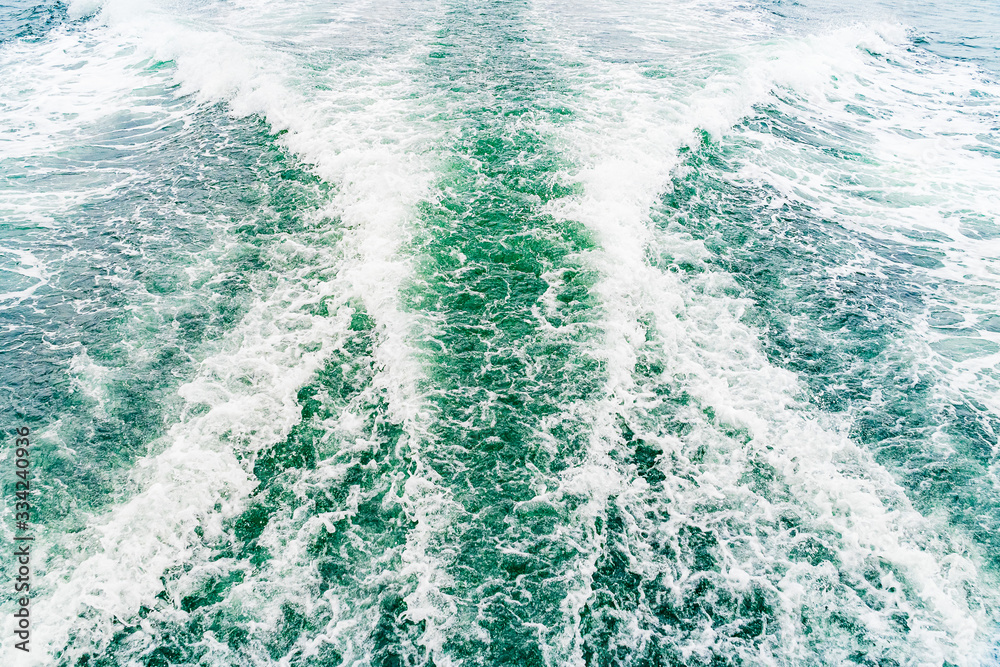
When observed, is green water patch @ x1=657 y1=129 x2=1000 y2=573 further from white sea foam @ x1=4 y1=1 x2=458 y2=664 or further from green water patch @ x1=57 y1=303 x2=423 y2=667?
green water patch @ x1=57 y1=303 x2=423 y2=667

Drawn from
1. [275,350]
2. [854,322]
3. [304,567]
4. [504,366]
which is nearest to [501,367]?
[504,366]

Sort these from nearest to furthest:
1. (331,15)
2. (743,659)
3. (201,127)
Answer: (743,659) < (201,127) < (331,15)

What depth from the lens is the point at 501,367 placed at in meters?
11.8

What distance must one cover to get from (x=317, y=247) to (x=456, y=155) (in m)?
6.05

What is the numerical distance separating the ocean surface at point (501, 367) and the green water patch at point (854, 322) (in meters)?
0.09

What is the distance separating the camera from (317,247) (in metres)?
14.9

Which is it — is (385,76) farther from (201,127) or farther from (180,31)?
(180,31)

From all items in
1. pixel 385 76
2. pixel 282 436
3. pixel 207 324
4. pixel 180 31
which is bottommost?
pixel 282 436

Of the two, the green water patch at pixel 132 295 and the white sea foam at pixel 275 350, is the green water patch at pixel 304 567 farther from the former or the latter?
the green water patch at pixel 132 295

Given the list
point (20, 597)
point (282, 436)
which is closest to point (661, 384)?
point (282, 436)

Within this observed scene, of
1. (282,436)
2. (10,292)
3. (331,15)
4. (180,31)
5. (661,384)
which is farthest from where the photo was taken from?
(331,15)

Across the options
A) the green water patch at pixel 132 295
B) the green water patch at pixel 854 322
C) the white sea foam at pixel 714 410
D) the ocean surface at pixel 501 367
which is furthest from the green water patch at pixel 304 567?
the green water patch at pixel 854 322

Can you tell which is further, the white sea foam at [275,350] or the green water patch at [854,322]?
the green water patch at [854,322]

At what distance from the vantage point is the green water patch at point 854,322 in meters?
10.1
